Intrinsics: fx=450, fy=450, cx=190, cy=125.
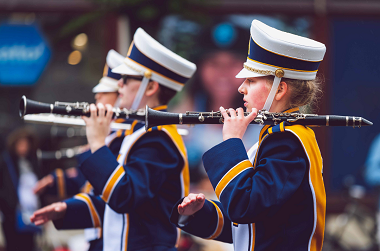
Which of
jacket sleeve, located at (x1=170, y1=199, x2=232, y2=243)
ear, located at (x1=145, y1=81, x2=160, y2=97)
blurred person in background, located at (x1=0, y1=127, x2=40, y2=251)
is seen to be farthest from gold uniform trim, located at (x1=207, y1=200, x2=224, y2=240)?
blurred person in background, located at (x1=0, y1=127, x2=40, y2=251)

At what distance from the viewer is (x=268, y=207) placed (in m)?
1.73

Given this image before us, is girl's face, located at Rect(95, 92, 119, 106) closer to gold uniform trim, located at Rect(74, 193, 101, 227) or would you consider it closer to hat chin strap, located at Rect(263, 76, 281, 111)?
gold uniform trim, located at Rect(74, 193, 101, 227)

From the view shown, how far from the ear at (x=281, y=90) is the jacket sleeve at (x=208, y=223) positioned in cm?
63

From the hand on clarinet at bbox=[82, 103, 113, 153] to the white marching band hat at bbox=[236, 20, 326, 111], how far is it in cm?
93

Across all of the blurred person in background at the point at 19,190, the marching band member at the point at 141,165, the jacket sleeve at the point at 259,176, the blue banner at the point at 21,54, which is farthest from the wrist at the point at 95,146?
the blue banner at the point at 21,54

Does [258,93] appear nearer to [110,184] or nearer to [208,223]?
[208,223]

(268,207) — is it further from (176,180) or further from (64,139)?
(64,139)

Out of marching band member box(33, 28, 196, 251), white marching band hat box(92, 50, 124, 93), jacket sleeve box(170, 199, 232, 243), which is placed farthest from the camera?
white marching band hat box(92, 50, 124, 93)

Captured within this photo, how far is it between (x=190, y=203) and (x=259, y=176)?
14.2 inches

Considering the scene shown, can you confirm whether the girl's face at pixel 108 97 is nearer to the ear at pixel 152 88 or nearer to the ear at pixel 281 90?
the ear at pixel 152 88

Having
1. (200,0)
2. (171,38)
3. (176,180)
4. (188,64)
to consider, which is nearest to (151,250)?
(176,180)

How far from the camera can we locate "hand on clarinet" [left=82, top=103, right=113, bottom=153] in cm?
248

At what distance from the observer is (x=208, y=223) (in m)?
2.21

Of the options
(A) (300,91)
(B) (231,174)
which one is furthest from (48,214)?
(A) (300,91)
